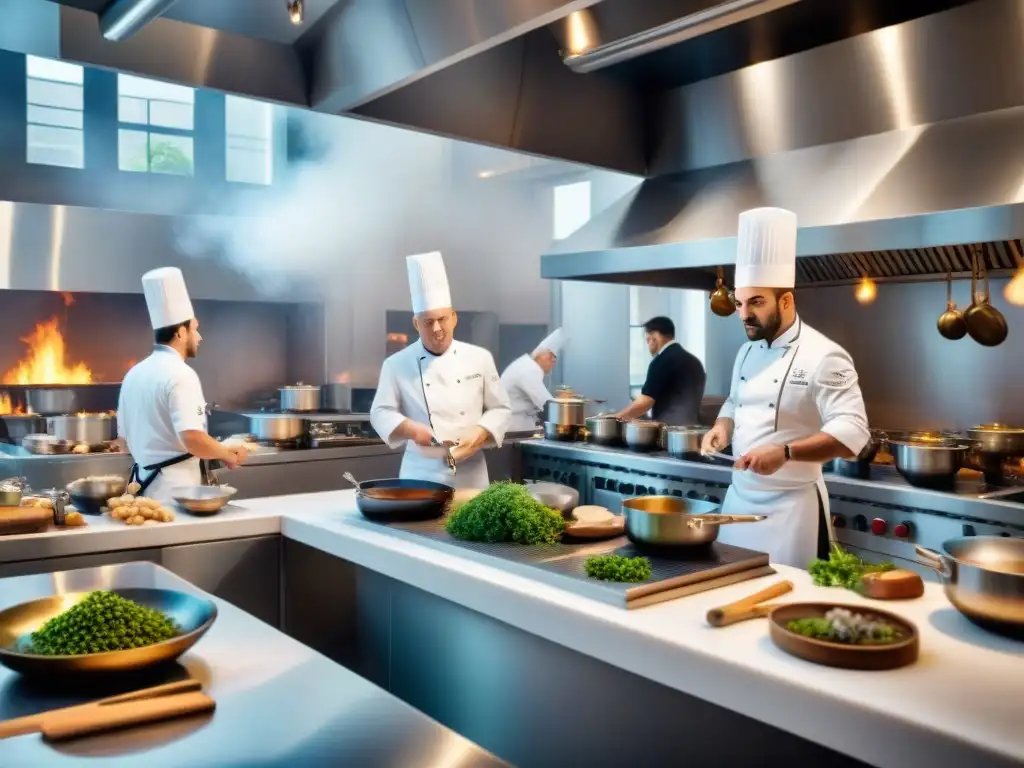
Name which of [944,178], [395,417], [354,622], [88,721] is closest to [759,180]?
[944,178]

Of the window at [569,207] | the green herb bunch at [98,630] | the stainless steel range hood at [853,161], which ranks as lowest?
the green herb bunch at [98,630]

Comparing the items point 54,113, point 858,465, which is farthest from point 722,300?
point 54,113

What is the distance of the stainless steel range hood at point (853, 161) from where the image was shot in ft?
10.6

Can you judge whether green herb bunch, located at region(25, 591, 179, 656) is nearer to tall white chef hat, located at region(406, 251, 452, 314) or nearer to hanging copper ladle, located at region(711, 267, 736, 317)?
tall white chef hat, located at region(406, 251, 452, 314)

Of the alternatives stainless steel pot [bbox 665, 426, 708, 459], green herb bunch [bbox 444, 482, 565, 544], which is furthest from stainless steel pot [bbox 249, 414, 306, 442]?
green herb bunch [bbox 444, 482, 565, 544]

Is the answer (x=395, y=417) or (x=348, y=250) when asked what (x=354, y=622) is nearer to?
(x=395, y=417)

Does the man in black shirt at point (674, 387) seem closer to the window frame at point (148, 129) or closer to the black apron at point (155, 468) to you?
the black apron at point (155, 468)

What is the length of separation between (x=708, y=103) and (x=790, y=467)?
2.30 meters

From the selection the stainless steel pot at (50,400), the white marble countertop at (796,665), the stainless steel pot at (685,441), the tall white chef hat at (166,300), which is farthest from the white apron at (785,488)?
the stainless steel pot at (50,400)

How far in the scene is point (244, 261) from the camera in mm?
6262

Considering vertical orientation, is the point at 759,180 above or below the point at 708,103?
below

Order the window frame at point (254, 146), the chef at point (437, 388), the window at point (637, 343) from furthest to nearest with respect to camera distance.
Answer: the window at point (637, 343)
the window frame at point (254, 146)
the chef at point (437, 388)

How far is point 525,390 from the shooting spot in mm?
6254

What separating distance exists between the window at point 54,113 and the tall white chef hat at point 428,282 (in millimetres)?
4055
